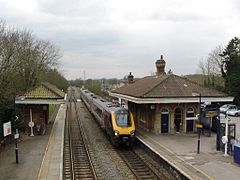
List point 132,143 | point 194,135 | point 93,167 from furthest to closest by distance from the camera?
point 194,135 < point 132,143 < point 93,167

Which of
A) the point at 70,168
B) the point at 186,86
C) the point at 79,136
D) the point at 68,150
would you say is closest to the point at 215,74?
the point at 186,86

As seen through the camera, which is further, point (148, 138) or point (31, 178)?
point (148, 138)

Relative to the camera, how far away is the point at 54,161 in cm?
1677

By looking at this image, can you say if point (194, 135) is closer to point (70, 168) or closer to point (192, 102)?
point (192, 102)

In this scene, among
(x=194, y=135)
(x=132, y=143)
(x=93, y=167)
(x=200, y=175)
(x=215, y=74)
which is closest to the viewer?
(x=200, y=175)

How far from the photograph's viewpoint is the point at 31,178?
13.8 meters

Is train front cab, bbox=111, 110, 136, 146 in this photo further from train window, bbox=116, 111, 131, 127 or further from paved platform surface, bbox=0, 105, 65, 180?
paved platform surface, bbox=0, 105, 65, 180

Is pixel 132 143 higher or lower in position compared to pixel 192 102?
lower

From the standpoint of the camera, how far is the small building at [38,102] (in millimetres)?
24797

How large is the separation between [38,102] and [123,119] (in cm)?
763

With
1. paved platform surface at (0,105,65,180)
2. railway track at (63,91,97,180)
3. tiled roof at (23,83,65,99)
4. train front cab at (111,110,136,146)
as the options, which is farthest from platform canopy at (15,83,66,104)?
train front cab at (111,110,136,146)

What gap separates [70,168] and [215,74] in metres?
48.4

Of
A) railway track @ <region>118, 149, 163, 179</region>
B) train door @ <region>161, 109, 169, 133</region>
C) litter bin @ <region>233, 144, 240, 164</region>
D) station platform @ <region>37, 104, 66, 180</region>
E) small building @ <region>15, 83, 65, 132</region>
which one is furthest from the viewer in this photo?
small building @ <region>15, 83, 65, 132</region>

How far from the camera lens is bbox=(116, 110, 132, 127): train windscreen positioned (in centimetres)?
2106
